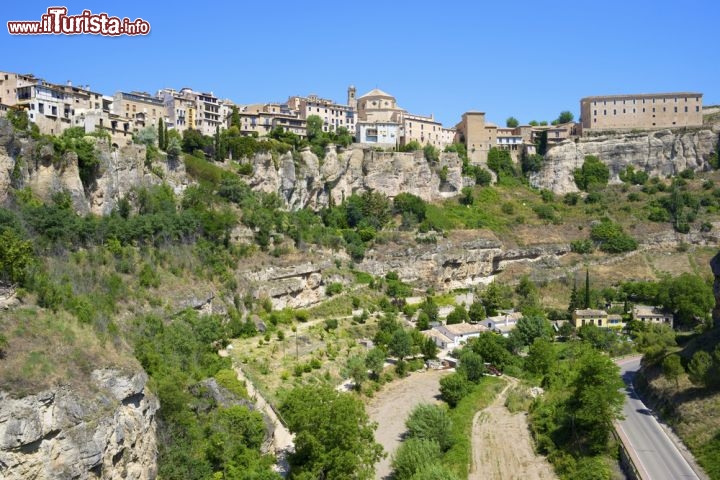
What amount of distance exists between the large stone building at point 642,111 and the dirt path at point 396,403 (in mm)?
49740

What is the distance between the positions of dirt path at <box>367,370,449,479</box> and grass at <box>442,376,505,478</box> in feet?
6.74

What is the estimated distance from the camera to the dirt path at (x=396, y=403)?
3278 cm

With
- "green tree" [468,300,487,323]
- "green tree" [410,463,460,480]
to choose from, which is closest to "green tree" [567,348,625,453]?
"green tree" [410,463,460,480]

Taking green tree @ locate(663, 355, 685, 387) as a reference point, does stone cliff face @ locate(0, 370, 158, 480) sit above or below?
above

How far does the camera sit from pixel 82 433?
2105 centimetres

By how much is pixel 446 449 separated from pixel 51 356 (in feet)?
58.7

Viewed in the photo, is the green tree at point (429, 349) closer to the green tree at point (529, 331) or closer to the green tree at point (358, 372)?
the green tree at point (529, 331)

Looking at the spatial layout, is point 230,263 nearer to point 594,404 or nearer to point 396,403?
point 396,403

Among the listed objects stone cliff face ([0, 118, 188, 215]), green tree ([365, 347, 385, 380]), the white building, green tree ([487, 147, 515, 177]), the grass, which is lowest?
the grass

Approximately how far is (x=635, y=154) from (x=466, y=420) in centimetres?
5432

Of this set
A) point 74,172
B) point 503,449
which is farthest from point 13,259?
point 503,449

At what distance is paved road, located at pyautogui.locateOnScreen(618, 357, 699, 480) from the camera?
27.6 meters

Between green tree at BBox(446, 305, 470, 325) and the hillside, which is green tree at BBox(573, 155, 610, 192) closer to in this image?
the hillside

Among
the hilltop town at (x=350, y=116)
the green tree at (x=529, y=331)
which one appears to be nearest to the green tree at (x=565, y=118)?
the hilltop town at (x=350, y=116)
